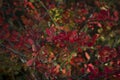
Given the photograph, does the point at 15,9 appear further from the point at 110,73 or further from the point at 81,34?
the point at 110,73

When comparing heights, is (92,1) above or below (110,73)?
above

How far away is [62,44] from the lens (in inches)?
211

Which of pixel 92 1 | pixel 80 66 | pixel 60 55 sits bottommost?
pixel 80 66

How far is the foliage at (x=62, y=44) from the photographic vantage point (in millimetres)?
4961

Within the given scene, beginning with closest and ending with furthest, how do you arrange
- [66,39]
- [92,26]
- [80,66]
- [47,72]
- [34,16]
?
[47,72] → [66,39] → [80,66] → [92,26] → [34,16]

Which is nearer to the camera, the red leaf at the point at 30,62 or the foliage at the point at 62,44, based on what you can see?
the red leaf at the point at 30,62

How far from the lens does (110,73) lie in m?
4.87

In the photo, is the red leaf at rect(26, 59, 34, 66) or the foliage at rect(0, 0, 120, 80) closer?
the red leaf at rect(26, 59, 34, 66)

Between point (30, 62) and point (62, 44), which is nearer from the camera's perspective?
point (30, 62)

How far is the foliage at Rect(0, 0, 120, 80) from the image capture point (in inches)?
195

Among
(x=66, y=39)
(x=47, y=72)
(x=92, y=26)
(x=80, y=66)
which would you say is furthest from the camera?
(x=92, y=26)

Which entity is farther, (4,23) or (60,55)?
(4,23)

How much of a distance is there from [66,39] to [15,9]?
12.3 ft

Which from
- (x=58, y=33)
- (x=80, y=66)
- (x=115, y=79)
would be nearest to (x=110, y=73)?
(x=115, y=79)
